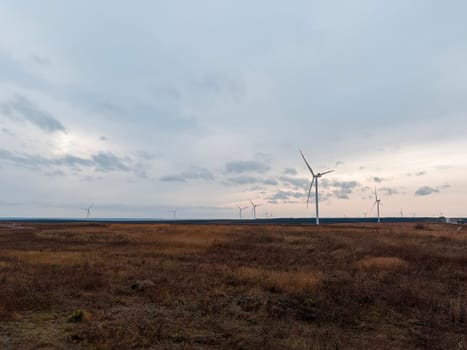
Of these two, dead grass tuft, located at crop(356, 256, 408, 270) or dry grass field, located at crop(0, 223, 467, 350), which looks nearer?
dry grass field, located at crop(0, 223, 467, 350)

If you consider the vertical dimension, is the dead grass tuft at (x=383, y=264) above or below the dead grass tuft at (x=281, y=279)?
above

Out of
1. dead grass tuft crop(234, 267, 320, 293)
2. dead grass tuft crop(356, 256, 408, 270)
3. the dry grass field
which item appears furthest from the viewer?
dead grass tuft crop(356, 256, 408, 270)

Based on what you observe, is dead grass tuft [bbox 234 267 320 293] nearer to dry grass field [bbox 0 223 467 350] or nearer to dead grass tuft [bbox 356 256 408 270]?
dry grass field [bbox 0 223 467 350]

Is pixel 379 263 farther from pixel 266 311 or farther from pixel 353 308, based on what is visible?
pixel 266 311

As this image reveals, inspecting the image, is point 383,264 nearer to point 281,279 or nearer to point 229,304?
point 281,279

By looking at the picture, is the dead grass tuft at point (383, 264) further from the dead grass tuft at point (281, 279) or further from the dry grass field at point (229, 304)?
the dead grass tuft at point (281, 279)

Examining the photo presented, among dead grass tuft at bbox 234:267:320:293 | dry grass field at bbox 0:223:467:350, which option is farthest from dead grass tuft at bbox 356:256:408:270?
dead grass tuft at bbox 234:267:320:293

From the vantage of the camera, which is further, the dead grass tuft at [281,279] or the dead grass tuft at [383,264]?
the dead grass tuft at [383,264]

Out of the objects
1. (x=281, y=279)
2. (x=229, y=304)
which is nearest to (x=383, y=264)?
(x=281, y=279)

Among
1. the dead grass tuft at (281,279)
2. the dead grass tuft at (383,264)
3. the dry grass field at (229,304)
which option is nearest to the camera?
the dry grass field at (229,304)

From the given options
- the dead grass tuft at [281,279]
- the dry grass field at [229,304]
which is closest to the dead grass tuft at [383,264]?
the dry grass field at [229,304]

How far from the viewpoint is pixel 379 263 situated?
23.3 m

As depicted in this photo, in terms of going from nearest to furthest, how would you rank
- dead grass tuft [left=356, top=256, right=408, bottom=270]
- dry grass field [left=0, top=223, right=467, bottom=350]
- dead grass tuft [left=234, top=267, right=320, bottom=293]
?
dry grass field [left=0, top=223, right=467, bottom=350] < dead grass tuft [left=234, top=267, right=320, bottom=293] < dead grass tuft [left=356, top=256, right=408, bottom=270]

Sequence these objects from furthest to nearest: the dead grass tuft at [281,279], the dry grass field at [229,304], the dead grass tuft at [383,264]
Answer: the dead grass tuft at [383,264]
the dead grass tuft at [281,279]
the dry grass field at [229,304]
